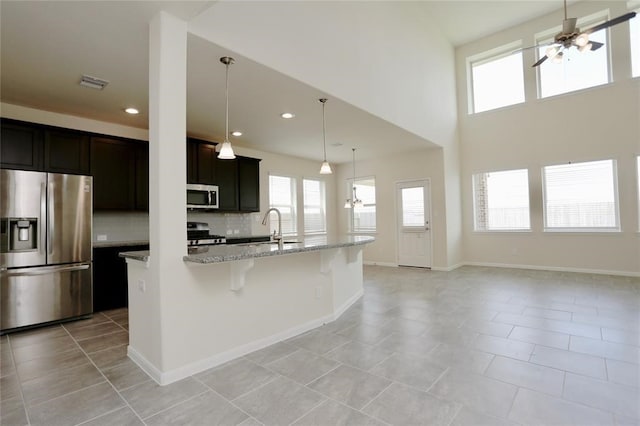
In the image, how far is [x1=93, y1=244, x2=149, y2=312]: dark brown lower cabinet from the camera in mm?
4172

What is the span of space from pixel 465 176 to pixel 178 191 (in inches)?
271

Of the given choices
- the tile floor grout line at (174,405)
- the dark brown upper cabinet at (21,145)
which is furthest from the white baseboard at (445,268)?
the dark brown upper cabinet at (21,145)

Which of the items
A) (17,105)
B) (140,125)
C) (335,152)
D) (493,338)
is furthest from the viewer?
(335,152)

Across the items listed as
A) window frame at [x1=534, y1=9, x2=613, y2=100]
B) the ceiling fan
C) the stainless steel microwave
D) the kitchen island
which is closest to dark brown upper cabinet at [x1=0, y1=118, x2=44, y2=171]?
the stainless steel microwave

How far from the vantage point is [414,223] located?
24.0ft

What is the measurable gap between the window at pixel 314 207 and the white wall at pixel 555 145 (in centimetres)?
345

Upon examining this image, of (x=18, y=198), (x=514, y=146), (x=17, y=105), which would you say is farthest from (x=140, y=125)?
(x=514, y=146)

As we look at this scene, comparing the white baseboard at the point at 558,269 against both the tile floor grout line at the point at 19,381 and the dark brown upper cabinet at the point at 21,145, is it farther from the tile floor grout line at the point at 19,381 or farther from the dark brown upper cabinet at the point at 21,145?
the dark brown upper cabinet at the point at 21,145

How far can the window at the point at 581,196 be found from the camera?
19.3 ft

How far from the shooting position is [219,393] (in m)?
2.12

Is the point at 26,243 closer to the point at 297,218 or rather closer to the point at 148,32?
the point at 148,32

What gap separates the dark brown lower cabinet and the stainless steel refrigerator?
0.78ft

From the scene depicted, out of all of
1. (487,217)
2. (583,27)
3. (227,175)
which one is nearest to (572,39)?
(583,27)

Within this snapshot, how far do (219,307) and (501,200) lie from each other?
22.1 ft
